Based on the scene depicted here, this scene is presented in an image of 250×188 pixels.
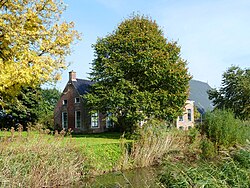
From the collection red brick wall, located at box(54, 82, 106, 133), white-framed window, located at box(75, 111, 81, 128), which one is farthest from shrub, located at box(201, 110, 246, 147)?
white-framed window, located at box(75, 111, 81, 128)

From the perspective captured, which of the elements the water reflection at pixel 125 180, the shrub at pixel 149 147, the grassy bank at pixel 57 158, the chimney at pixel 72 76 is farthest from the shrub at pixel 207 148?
the chimney at pixel 72 76

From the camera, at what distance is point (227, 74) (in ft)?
121

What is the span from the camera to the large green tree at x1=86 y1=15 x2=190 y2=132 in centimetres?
2359

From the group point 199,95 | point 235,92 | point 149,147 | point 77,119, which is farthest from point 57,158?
point 199,95

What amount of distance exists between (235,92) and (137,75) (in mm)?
15961

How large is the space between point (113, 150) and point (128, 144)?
1055 mm

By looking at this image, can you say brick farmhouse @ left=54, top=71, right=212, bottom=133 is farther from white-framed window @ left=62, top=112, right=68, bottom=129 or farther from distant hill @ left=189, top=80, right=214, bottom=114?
distant hill @ left=189, top=80, right=214, bottom=114

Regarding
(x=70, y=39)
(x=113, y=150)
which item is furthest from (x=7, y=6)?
(x=113, y=150)

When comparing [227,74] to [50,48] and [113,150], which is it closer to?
[113,150]

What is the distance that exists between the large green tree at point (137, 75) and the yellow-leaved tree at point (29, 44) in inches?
402

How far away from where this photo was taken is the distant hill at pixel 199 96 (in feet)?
146

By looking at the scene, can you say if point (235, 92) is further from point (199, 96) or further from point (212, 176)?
point (212, 176)

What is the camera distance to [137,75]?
24.6 meters

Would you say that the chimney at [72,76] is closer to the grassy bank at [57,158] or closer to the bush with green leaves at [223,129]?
the bush with green leaves at [223,129]
